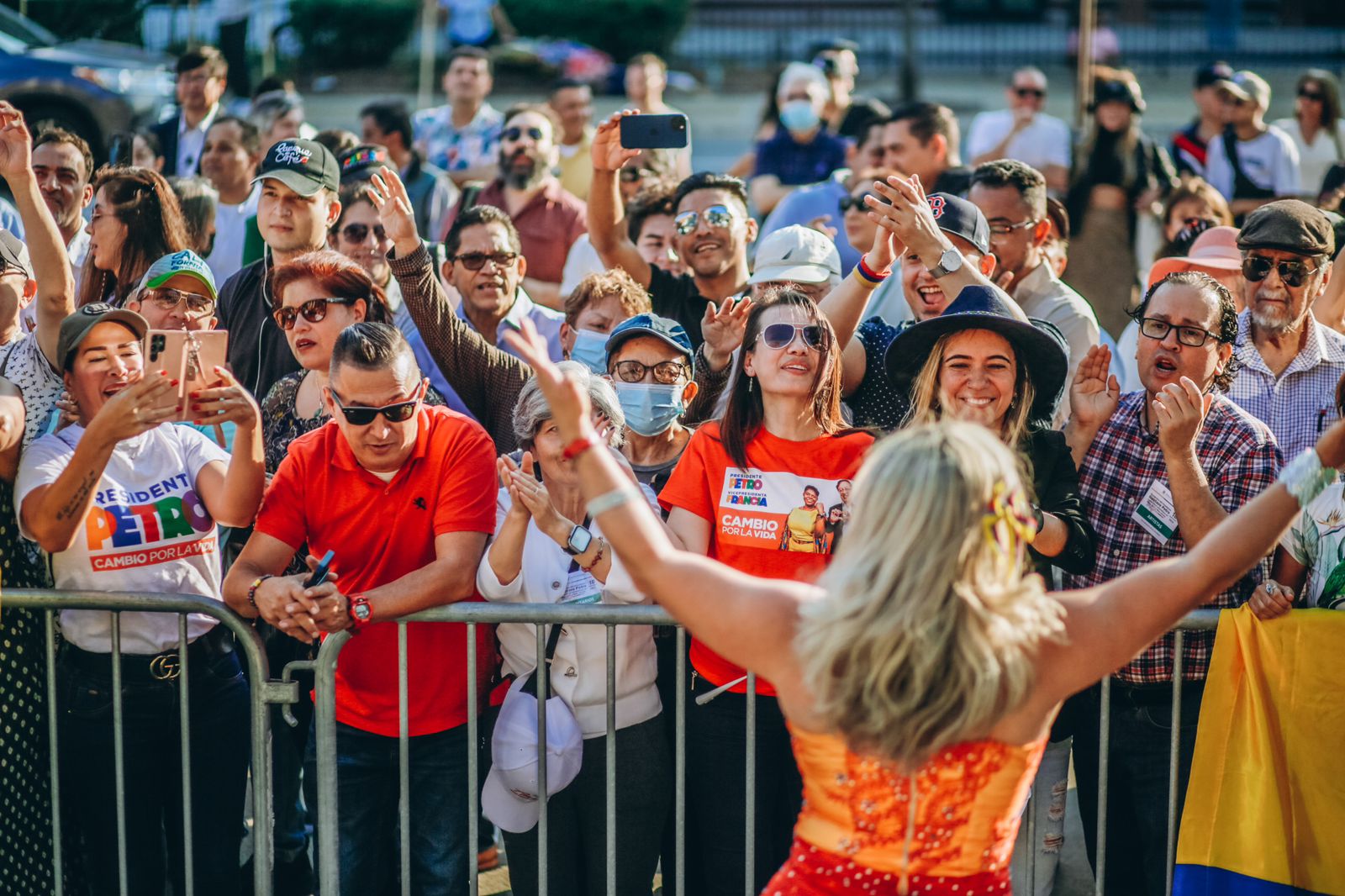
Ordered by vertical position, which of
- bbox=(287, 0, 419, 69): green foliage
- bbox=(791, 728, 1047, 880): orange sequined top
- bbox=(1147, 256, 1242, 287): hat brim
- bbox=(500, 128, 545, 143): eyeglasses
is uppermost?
bbox=(287, 0, 419, 69): green foliage

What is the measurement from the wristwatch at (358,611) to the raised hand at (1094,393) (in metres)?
2.19

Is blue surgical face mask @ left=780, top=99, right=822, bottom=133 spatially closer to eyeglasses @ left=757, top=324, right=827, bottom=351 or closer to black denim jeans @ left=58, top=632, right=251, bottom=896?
eyeglasses @ left=757, top=324, right=827, bottom=351

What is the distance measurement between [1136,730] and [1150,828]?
281 mm

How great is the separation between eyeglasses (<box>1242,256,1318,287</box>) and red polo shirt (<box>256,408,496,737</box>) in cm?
268

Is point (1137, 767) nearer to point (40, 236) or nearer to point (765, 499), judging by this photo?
point (765, 499)

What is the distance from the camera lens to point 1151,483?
4367 mm

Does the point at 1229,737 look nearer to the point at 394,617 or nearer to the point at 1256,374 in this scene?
the point at 1256,374

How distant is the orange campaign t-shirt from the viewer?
411 centimetres

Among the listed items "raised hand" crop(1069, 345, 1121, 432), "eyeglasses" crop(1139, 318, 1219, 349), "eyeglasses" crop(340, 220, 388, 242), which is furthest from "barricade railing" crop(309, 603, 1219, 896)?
"eyeglasses" crop(340, 220, 388, 242)

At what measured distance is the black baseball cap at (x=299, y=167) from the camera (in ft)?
19.2

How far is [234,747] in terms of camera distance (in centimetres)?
448

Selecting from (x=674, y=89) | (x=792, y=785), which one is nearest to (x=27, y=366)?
(x=792, y=785)

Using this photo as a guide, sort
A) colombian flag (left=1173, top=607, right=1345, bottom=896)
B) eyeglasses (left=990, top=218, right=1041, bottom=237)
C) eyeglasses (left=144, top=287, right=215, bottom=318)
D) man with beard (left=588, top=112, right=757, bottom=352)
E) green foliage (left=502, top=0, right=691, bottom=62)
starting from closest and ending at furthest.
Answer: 1. colombian flag (left=1173, top=607, right=1345, bottom=896)
2. eyeglasses (left=144, top=287, right=215, bottom=318)
3. eyeglasses (left=990, top=218, right=1041, bottom=237)
4. man with beard (left=588, top=112, right=757, bottom=352)
5. green foliage (left=502, top=0, right=691, bottom=62)

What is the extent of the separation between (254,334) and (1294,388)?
372cm
